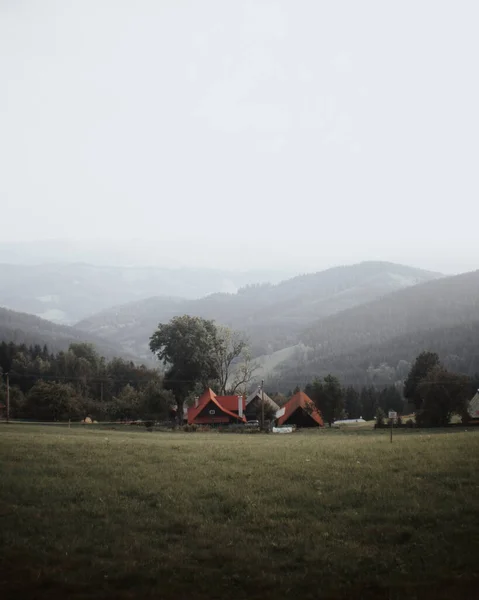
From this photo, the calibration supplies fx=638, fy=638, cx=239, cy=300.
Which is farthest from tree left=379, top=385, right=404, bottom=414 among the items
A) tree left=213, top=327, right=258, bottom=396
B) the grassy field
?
the grassy field

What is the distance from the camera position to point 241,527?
19391mm

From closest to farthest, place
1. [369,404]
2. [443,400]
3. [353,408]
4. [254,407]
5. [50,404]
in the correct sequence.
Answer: [443,400]
[50,404]
[254,407]
[369,404]
[353,408]

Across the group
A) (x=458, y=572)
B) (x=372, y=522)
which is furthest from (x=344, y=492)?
(x=458, y=572)

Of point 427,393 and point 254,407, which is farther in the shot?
point 254,407

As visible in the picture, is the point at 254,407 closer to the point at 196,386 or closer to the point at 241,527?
the point at 196,386

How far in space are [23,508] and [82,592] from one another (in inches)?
240

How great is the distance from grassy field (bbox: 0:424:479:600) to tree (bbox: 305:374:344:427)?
59.4 meters

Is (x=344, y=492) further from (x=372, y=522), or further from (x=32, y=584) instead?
(x=32, y=584)

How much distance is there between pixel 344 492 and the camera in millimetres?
22375

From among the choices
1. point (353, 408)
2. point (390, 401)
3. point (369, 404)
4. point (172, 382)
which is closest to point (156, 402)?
point (172, 382)

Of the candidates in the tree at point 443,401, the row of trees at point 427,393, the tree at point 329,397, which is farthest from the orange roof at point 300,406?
the tree at point 443,401

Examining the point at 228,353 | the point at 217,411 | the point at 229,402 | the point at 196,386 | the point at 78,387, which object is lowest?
the point at 217,411

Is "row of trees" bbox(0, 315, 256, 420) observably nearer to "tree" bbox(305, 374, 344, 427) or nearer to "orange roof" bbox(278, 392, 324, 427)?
"orange roof" bbox(278, 392, 324, 427)

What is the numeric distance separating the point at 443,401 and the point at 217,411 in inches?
1535
